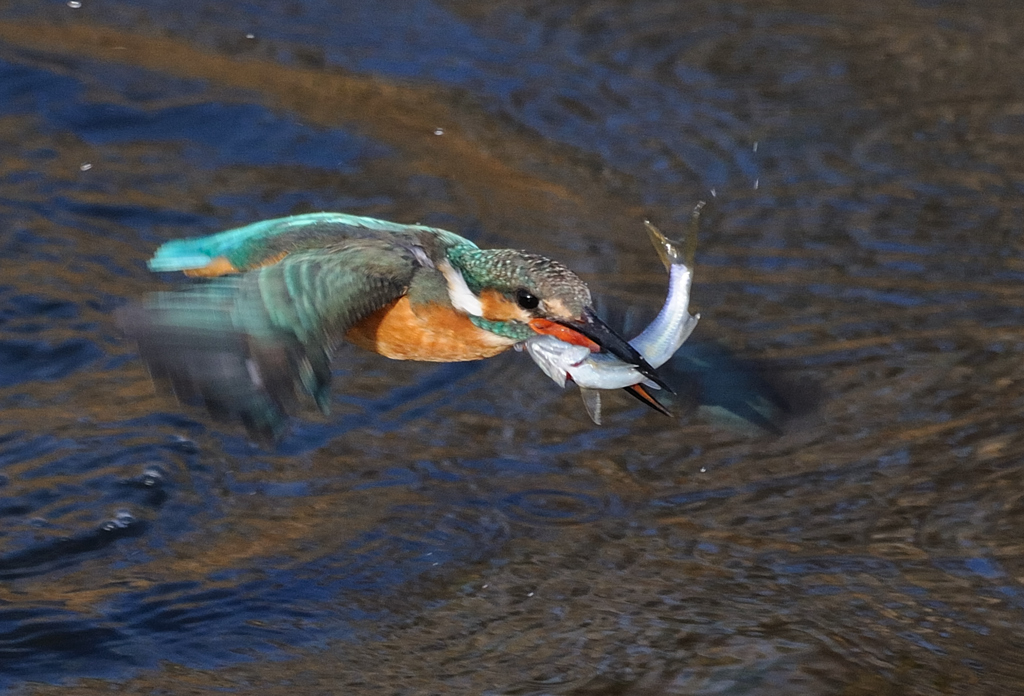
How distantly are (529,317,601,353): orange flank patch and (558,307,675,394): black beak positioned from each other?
25 millimetres

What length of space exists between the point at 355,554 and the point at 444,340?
708 millimetres

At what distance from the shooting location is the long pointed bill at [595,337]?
3799 mm

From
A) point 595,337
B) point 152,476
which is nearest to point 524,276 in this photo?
point 595,337

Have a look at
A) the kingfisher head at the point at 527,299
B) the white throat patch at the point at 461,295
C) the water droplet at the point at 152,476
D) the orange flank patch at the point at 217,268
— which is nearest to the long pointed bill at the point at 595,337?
the kingfisher head at the point at 527,299

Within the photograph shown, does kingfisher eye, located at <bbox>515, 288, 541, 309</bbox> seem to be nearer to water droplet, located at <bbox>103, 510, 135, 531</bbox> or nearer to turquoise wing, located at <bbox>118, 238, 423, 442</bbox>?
turquoise wing, located at <bbox>118, 238, 423, 442</bbox>

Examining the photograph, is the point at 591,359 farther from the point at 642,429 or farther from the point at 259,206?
the point at 259,206

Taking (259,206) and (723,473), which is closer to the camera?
(723,473)

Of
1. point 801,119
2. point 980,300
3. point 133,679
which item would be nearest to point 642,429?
point 980,300

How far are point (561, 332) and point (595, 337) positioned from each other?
0.16m

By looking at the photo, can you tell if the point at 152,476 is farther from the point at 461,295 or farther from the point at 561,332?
the point at 561,332

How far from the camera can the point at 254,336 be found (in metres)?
3.62

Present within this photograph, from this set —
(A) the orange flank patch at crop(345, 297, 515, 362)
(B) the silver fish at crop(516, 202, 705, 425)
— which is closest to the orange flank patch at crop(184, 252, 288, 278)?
(A) the orange flank patch at crop(345, 297, 515, 362)

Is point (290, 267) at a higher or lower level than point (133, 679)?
higher

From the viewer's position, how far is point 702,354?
181 inches
